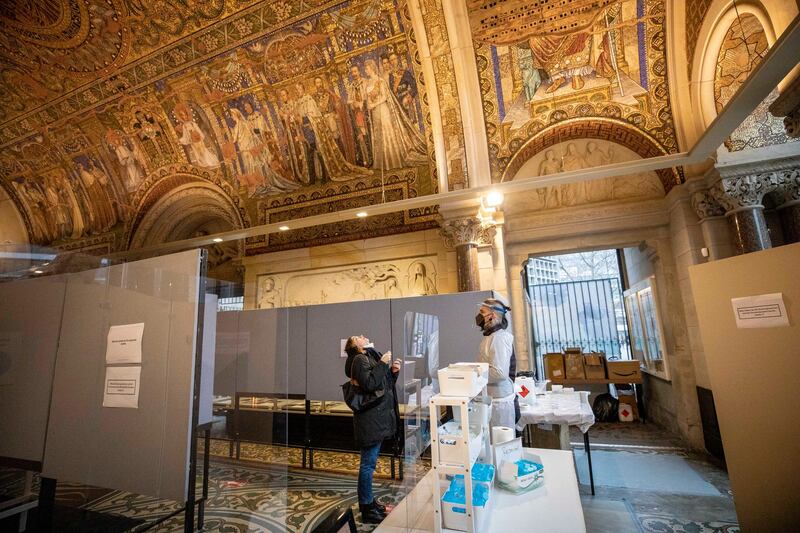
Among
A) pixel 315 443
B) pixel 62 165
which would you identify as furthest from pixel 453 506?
pixel 62 165

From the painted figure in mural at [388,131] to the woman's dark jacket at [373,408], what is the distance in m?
4.41

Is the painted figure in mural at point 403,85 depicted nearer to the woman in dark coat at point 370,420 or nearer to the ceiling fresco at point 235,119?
the ceiling fresco at point 235,119

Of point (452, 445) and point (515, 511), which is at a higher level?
point (452, 445)

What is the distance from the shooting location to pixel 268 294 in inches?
305

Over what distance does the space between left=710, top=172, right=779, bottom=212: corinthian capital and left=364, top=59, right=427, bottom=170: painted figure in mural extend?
→ 4.41m

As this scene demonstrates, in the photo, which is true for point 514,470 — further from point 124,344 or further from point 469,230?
point 469,230

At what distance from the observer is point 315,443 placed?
5668mm

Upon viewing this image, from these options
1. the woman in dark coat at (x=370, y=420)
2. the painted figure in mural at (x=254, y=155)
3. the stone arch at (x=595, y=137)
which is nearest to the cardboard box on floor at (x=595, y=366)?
the stone arch at (x=595, y=137)

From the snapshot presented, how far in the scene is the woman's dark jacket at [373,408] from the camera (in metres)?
3.37

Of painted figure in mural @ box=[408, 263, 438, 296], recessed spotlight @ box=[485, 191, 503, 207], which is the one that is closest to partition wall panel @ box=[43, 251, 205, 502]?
recessed spotlight @ box=[485, 191, 503, 207]

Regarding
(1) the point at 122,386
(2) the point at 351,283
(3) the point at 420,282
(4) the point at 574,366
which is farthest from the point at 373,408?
(4) the point at 574,366

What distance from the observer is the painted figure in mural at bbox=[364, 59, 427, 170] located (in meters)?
6.31

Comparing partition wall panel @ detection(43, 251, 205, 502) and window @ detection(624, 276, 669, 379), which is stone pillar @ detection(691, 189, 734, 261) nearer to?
window @ detection(624, 276, 669, 379)

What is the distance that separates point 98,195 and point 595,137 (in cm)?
1042
